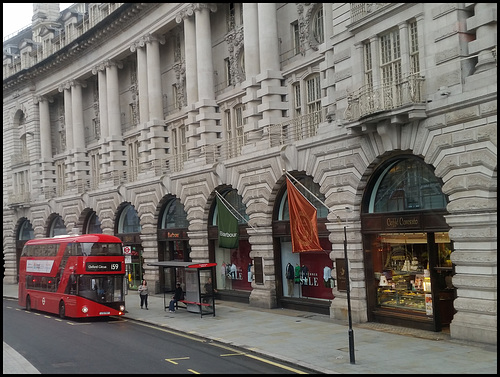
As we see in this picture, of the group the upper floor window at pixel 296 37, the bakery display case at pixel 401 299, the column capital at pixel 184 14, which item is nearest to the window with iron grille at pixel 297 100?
the upper floor window at pixel 296 37

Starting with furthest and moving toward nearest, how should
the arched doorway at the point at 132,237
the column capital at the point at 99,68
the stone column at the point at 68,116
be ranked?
the stone column at the point at 68,116 → the column capital at the point at 99,68 → the arched doorway at the point at 132,237

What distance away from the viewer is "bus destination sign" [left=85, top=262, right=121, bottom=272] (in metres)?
29.8

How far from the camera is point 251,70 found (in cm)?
3231

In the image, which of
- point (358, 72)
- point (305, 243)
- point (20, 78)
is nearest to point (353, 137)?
point (358, 72)

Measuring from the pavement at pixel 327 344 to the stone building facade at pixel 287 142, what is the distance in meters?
1.03

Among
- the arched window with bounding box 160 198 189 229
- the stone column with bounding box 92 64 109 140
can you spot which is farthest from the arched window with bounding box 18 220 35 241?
the arched window with bounding box 160 198 189 229

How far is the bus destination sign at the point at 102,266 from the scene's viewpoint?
29.8 meters

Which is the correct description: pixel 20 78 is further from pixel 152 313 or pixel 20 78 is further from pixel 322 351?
pixel 322 351

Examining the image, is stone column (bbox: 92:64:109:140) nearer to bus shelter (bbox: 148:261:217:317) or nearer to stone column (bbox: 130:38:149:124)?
stone column (bbox: 130:38:149:124)

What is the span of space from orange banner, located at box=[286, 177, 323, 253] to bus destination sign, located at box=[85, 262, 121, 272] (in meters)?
9.37

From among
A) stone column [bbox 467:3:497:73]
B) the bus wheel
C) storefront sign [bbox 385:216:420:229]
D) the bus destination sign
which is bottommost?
the bus wheel

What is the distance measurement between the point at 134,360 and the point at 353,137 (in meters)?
11.8

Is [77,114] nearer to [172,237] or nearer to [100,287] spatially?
[172,237]

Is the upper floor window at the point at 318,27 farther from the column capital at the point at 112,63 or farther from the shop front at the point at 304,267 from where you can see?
the column capital at the point at 112,63
